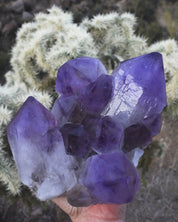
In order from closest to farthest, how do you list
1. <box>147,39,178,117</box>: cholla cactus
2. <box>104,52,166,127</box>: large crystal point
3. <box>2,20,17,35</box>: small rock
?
<box>104,52,166,127</box>: large crystal point → <box>147,39,178,117</box>: cholla cactus → <box>2,20,17,35</box>: small rock

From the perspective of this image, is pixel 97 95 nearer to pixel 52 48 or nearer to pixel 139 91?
pixel 139 91

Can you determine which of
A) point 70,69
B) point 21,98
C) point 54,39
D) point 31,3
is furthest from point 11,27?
point 70,69

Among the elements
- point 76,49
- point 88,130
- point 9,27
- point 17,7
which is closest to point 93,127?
point 88,130

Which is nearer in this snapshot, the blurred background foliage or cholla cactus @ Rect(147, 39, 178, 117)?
cholla cactus @ Rect(147, 39, 178, 117)

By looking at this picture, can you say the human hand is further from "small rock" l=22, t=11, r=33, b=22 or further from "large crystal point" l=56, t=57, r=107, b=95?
"small rock" l=22, t=11, r=33, b=22

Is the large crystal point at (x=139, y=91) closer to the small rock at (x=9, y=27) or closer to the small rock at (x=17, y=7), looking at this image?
the small rock at (x=9, y=27)

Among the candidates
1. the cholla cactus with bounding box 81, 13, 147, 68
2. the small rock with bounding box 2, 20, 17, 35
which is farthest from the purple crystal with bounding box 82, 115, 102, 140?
the small rock with bounding box 2, 20, 17, 35

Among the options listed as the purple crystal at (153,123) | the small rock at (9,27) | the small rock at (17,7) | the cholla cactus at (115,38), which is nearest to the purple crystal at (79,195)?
the purple crystal at (153,123)
